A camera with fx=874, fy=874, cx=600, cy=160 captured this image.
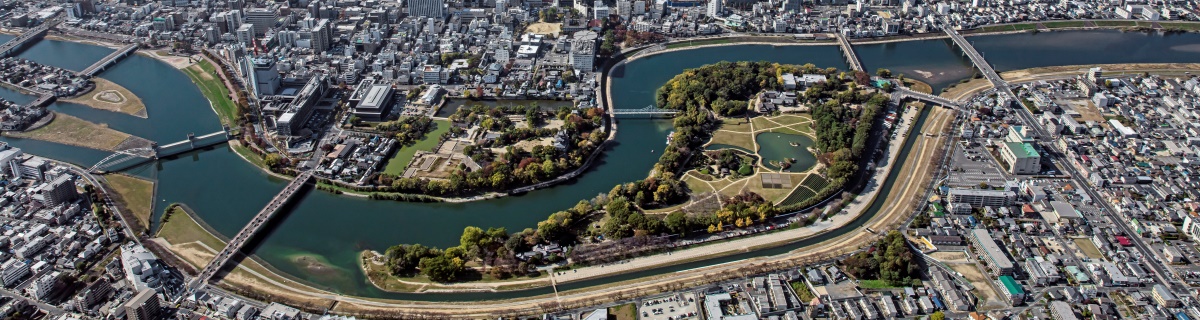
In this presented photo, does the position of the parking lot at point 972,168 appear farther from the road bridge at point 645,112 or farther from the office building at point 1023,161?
the road bridge at point 645,112

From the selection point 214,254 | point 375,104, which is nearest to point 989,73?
point 375,104

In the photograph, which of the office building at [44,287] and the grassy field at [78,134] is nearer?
the office building at [44,287]

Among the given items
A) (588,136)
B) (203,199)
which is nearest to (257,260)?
(203,199)

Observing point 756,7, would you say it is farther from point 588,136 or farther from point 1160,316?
point 1160,316

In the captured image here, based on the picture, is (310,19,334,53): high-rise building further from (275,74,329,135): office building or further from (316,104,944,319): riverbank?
(316,104,944,319): riverbank

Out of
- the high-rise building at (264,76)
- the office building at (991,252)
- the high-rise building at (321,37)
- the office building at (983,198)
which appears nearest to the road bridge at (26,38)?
the high-rise building at (321,37)

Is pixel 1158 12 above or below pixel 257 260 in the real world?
above

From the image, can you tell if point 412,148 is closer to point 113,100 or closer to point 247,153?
point 247,153
